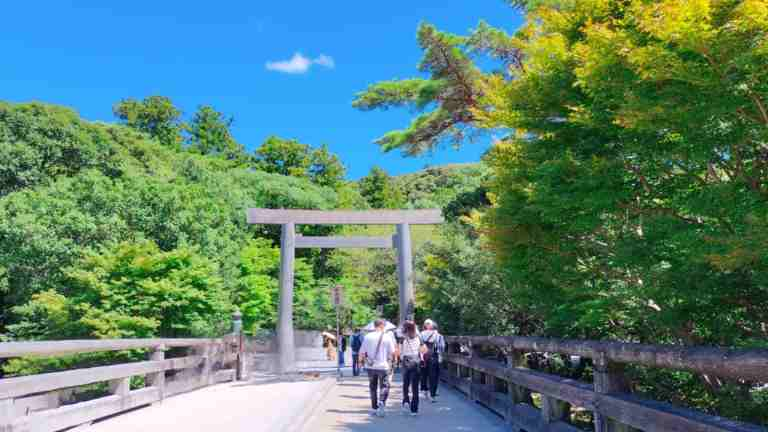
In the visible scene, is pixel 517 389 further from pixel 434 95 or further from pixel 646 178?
pixel 434 95

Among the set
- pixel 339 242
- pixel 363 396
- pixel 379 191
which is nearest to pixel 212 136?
pixel 379 191

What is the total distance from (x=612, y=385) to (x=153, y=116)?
48.6 m

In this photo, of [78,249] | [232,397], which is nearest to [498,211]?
[232,397]

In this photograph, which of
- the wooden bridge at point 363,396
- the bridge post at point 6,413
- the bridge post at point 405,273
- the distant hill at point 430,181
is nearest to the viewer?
the wooden bridge at point 363,396

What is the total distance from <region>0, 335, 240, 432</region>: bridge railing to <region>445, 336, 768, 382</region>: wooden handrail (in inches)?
208

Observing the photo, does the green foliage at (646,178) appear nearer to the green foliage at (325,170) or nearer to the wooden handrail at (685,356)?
the wooden handrail at (685,356)

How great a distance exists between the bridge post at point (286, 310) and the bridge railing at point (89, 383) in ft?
15.2

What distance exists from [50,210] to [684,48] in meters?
22.0

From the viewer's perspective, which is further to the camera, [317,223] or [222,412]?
[317,223]

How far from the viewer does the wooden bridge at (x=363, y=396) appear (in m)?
3.84

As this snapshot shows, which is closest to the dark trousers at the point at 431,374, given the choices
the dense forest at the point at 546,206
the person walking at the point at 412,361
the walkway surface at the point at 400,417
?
the walkway surface at the point at 400,417

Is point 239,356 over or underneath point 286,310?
underneath

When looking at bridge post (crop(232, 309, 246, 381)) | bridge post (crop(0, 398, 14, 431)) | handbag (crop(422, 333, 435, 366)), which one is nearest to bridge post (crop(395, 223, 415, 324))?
bridge post (crop(232, 309, 246, 381))

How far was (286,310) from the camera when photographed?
19.8 meters
